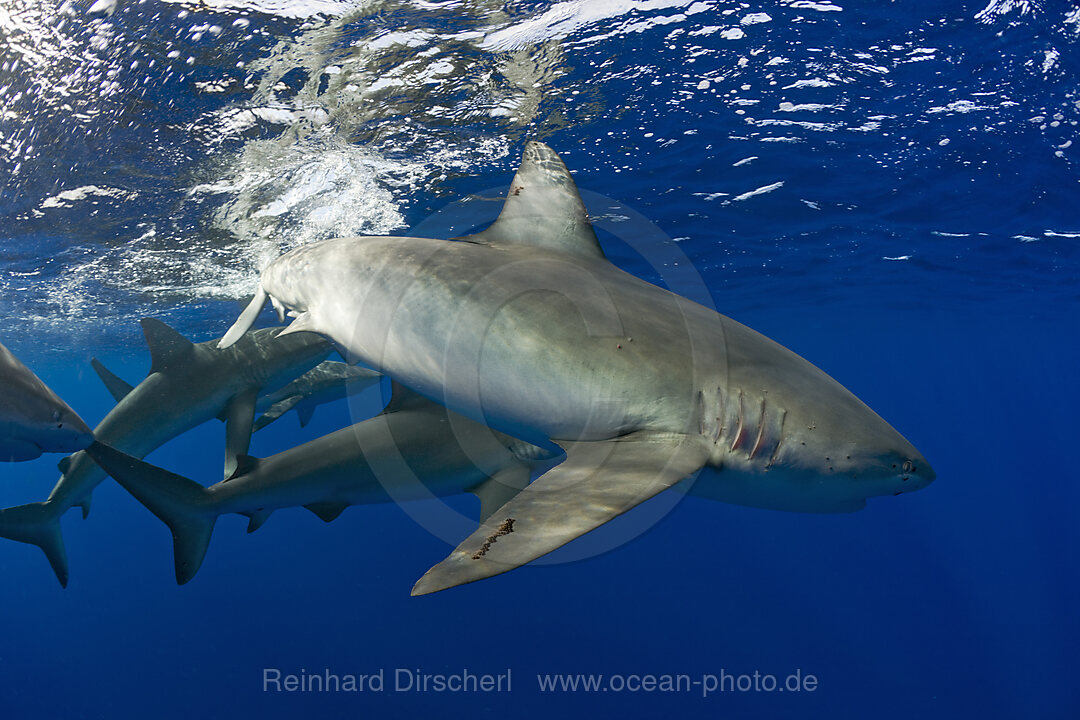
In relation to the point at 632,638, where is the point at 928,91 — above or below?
above

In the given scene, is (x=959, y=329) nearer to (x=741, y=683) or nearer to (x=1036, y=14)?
(x=741, y=683)

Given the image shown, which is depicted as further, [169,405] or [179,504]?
[169,405]

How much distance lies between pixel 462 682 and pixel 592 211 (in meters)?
18.7

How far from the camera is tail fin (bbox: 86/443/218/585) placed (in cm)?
420

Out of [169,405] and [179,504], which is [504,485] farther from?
[169,405]

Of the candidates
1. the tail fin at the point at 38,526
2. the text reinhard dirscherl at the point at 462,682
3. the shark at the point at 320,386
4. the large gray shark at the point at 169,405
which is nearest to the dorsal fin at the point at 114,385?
the large gray shark at the point at 169,405

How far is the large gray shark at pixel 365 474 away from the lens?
Result: 457 centimetres

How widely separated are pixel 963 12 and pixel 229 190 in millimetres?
11787

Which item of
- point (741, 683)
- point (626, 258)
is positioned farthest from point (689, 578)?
point (626, 258)

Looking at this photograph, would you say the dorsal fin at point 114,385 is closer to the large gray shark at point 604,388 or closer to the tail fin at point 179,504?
the tail fin at point 179,504

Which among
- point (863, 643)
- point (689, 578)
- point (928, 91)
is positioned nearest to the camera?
point (928, 91)

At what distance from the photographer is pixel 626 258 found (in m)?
18.4

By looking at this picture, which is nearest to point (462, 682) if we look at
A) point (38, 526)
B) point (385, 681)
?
point (385, 681)

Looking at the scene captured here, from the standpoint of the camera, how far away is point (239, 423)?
226 inches
